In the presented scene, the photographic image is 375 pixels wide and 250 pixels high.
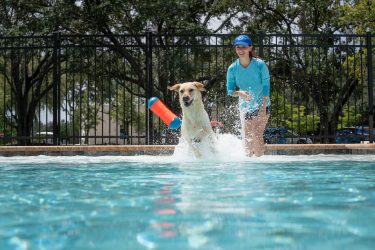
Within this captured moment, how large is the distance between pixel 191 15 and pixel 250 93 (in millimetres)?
11416

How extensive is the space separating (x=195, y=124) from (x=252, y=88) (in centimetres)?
94

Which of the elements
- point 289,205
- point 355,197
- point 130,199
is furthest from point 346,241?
point 130,199

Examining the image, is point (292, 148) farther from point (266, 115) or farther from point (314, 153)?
point (266, 115)

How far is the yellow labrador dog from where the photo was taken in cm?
642

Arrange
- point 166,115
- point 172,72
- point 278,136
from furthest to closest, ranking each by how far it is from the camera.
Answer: point 172,72
point 278,136
point 166,115

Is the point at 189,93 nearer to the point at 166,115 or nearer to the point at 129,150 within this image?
the point at 166,115

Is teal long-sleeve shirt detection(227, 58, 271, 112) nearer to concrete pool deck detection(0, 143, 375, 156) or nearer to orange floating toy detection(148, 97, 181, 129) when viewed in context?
orange floating toy detection(148, 97, 181, 129)

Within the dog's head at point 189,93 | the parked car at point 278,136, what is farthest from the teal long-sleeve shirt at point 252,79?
the parked car at point 278,136

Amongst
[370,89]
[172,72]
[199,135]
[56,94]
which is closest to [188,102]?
[199,135]

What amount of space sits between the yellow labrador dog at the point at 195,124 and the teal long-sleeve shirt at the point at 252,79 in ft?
1.63

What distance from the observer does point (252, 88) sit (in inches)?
264

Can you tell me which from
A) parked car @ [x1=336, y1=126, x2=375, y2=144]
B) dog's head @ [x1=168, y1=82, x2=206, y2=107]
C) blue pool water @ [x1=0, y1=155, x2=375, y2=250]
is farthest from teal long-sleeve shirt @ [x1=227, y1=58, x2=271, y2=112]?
parked car @ [x1=336, y1=126, x2=375, y2=144]

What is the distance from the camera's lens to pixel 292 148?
8.89 metres

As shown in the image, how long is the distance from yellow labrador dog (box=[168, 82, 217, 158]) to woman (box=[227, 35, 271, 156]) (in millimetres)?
491
